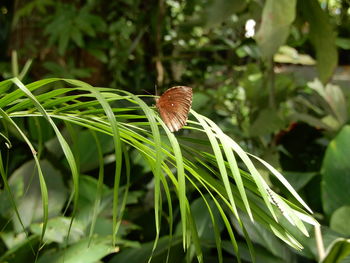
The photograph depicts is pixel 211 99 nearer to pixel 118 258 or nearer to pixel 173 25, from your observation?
pixel 173 25

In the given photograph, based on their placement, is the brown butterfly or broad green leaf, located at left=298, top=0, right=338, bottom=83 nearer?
the brown butterfly

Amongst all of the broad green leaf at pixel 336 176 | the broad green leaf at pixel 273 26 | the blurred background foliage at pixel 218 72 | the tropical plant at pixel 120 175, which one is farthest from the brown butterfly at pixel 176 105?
the broad green leaf at pixel 336 176

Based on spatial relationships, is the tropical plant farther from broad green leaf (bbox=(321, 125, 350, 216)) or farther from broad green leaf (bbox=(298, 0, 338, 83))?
broad green leaf (bbox=(298, 0, 338, 83))

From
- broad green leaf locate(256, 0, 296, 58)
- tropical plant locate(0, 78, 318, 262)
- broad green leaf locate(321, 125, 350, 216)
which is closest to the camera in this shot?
tropical plant locate(0, 78, 318, 262)

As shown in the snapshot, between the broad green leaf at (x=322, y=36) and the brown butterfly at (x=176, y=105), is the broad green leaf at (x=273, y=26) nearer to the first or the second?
the broad green leaf at (x=322, y=36)

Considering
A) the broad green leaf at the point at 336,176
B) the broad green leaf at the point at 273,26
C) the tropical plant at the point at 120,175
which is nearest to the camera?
the tropical plant at the point at 120,175

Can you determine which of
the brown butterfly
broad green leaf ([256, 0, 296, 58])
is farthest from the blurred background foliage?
the brown butterfly

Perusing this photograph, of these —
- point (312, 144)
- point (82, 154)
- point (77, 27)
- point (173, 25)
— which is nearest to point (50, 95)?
point (82, 154)
